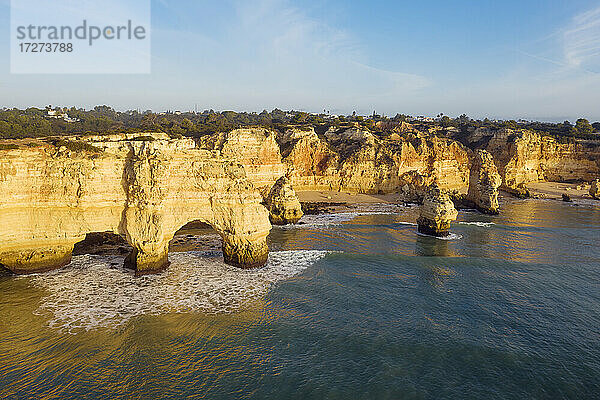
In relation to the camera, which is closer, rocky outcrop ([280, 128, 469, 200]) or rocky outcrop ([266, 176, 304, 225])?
rocky outcrop ([266, 176, 304, 225])

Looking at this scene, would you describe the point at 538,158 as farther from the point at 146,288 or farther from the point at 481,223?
the point at 146,288

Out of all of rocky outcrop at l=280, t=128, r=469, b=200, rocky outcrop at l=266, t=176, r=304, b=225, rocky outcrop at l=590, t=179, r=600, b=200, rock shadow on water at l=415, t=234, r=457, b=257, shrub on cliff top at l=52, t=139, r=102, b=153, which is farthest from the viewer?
rocky outcrop at l=590, t=179, r=600, b=200

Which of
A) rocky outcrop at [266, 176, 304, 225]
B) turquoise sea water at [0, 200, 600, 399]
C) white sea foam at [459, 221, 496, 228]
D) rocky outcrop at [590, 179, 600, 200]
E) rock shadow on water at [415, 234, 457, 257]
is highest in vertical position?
rocky outcrop at [590, 179, 600, 200]

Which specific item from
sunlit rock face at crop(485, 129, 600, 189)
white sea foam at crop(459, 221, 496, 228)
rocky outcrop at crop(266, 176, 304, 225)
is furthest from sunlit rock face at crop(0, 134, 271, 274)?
sunlit rock face at crop(485, 129, 600, 189)

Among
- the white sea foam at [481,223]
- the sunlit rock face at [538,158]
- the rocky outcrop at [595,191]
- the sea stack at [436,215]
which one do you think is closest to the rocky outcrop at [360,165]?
the white sea foam at [481,223]

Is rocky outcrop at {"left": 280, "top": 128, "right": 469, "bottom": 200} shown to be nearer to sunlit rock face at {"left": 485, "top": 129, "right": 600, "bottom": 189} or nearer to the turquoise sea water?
sunlit rock face at {"left": 485, "top": 129, "right": 600, "bottom": 189}

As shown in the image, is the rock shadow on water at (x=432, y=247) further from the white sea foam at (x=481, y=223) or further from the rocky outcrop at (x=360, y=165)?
the rocky outcrop at (x=360, y=165)

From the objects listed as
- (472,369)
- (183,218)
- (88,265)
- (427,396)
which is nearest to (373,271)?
(472,369)
